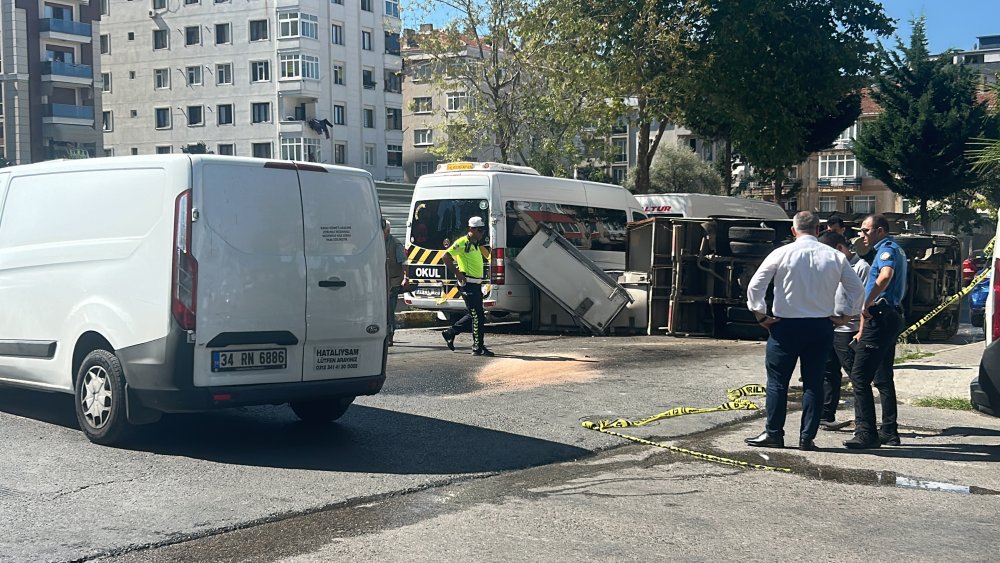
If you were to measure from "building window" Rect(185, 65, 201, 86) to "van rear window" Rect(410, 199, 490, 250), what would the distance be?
177 ft

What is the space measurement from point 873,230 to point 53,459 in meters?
6.10

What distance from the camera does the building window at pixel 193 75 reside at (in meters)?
68.6

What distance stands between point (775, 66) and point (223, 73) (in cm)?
4656

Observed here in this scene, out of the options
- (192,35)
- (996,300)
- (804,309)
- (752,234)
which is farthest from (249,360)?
(192,35)

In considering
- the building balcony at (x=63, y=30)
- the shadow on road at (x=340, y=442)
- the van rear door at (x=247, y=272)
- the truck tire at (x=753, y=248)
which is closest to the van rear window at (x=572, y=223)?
the truck tire at (x=753, y=248)

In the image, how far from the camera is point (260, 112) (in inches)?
2648

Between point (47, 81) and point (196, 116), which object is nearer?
point (47, 81)

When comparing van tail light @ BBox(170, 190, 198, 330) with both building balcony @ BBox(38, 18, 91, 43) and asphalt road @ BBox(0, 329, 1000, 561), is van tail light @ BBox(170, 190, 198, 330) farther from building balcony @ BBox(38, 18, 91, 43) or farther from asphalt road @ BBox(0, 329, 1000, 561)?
building balcony @ BBox(38, 18, 91, 43)

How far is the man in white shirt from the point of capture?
7.84 m

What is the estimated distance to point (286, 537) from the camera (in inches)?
218

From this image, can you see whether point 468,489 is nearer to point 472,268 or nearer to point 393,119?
point 472,268

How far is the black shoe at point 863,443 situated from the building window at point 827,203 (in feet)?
254

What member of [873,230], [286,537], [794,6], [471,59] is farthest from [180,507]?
[794,6]

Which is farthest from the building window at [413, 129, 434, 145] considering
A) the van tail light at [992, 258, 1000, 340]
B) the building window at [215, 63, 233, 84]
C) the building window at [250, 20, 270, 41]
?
the van tail light at [992, 258, 1000, 340]
